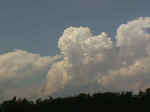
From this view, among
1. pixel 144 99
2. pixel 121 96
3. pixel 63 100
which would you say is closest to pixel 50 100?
pixel 63 100

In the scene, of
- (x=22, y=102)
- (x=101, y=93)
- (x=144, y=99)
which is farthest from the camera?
(x=22, y=102)

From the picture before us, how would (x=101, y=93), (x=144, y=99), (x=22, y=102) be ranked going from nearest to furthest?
1. (x=144, y=99)
2. (x=101, y=93)
3. (x=22, y=102)

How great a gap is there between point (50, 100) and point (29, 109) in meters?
4.67

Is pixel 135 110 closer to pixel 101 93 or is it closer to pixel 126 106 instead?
pixel 126 106

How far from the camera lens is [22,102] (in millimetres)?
74938

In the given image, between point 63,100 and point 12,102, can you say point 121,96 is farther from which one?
point 12,102

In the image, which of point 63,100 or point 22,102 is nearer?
point 63,100

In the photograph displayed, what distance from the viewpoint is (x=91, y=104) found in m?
66.9

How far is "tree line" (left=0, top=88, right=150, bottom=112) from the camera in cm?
6425

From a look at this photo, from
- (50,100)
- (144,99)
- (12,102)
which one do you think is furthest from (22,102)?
(144,99)

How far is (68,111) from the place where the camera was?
67.8 m

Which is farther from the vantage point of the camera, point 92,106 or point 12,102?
point 12,102

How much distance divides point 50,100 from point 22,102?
21.9 feet

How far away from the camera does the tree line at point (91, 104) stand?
2530 inches
